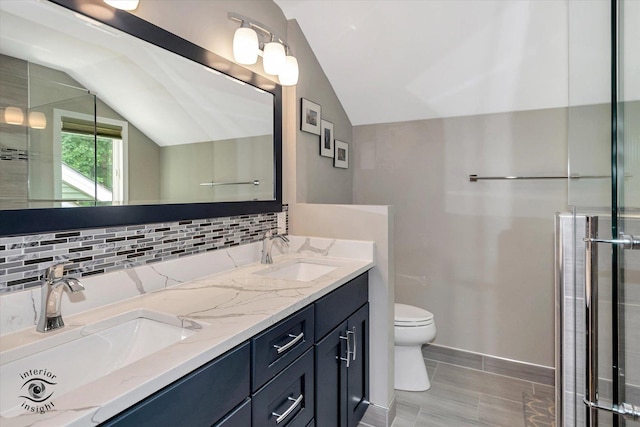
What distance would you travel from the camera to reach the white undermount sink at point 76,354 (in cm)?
77

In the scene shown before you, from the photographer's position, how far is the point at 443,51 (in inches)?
84.0

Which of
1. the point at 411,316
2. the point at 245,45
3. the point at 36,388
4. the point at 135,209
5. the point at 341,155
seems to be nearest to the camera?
the point at 36,388

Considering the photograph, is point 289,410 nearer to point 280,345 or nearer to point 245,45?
point 280,345

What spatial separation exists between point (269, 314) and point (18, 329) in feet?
2.16

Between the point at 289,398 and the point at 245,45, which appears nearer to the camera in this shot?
the point at 289,398

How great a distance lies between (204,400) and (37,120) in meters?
0.88

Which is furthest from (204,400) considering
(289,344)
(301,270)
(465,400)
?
(465,400)

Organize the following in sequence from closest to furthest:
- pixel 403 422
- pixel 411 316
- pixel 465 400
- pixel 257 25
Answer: pixel 257 25 → pixel 403 422 → pixel 465 400 → pixel 411 316

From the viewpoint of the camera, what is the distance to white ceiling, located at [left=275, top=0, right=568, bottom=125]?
1.90 m

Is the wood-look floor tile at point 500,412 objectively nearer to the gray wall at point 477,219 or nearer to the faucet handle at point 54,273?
the gray wall at point 477,219

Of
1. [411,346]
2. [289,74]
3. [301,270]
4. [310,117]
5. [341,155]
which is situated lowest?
[411,346]

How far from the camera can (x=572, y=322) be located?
913 millimetres

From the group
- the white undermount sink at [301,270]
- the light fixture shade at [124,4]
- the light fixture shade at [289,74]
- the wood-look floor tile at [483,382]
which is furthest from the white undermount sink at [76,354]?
the wood-look floor tile at [483,382]

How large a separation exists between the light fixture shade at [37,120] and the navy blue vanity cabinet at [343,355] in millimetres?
1035
